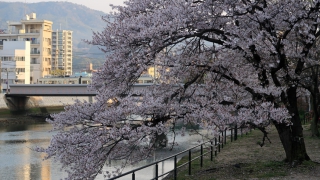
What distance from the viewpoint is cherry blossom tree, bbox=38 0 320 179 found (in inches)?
383

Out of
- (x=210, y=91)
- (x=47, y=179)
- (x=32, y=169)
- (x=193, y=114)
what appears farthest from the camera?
(x=32, y=169)

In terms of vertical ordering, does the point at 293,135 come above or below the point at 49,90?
below

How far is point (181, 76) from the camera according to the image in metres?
11.7

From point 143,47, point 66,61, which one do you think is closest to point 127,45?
point 143,47

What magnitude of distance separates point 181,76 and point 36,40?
87952mm

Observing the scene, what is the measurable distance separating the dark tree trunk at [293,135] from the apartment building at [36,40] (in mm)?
83530

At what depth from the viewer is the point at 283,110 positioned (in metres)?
10.1

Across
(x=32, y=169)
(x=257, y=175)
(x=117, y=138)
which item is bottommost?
(x=32, y=169)

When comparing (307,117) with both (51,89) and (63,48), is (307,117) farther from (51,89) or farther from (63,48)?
(63,48)

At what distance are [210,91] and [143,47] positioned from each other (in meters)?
2.11

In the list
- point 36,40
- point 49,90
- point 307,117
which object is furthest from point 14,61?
point 307,117

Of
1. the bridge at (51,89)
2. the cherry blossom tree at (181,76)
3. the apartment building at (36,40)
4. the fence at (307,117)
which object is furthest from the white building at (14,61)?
the cherry blossom tree at (181,76)

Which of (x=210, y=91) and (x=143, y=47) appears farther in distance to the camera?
(x=210, y=91)

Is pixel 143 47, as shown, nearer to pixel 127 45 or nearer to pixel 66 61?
pixel 127 45
